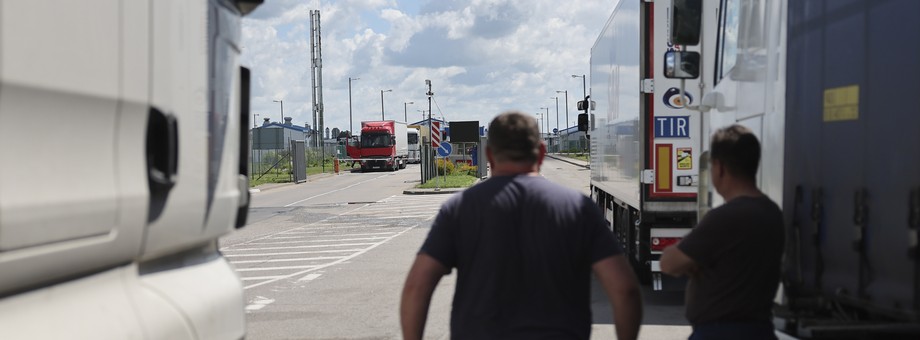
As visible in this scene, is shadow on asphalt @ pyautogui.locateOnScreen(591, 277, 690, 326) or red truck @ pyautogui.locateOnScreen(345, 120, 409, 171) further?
red truck @ pyautogui.locateOnScreen(345, 120, 409, 171)

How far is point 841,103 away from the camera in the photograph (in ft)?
10.6

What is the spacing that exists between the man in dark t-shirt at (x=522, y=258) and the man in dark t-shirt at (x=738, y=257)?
0.34 m

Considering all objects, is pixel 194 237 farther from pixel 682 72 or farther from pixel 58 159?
pixel 682 72

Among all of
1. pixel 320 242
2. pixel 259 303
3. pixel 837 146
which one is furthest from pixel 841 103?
pixel 320 242

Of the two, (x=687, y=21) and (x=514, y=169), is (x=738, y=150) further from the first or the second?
(x=687, y=21)

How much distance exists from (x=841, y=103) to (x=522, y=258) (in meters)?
1.23

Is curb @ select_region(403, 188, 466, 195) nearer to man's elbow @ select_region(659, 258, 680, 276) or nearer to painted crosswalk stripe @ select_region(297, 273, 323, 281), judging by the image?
painted crosswalk stripe @ select_region(297, 273, 323, 281)

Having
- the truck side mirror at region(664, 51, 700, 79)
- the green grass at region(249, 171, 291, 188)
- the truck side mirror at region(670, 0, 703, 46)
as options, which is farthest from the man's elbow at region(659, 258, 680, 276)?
the green grass at region(249, 171, 291, 188)

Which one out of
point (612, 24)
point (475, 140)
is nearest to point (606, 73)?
point (612, 24)

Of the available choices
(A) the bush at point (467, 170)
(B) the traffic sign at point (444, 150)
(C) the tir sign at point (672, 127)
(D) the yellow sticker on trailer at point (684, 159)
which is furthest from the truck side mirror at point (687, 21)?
(A) the bush at point (467, 170)

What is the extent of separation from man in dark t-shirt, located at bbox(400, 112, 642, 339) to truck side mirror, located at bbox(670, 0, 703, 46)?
2.11m

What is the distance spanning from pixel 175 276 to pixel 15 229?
998 mm

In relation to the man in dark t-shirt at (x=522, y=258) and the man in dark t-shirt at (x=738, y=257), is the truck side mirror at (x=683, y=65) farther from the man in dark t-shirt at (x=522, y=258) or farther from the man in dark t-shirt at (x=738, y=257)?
the man in dark t-shirt at (x=522, y=258)

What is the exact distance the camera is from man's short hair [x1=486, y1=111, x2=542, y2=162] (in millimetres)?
3357
